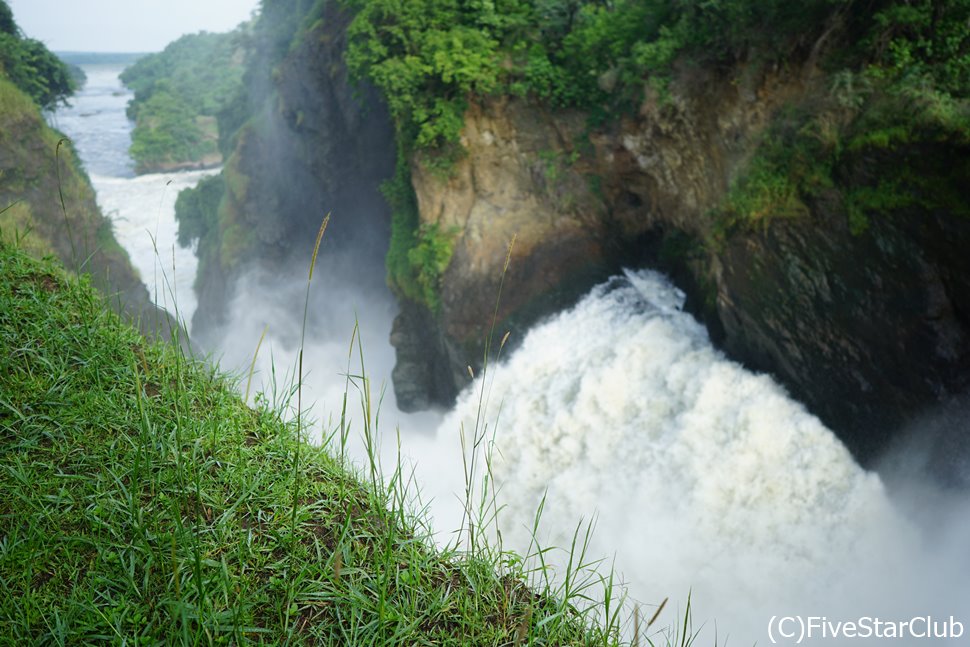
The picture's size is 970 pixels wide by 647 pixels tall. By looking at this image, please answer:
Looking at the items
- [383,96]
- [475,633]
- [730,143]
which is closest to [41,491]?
[475,633]

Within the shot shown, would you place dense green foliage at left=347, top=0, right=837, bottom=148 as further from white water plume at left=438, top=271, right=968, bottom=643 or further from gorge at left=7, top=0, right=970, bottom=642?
white water plume at left=438, top=271, right=968, bottom=643

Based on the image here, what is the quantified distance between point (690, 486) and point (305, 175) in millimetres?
16657

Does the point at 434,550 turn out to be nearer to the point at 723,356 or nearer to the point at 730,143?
the point at 723,356

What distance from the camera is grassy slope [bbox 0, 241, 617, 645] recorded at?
1662 mm

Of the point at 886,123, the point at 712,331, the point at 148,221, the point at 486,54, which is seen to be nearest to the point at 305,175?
the point at 148,221

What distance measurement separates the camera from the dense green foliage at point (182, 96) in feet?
95.5

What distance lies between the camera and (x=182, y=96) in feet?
109

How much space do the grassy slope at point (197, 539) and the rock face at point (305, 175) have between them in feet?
40.3

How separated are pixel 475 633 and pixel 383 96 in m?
10.9

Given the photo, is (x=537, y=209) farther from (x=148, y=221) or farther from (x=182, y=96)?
(x=182, y=96)

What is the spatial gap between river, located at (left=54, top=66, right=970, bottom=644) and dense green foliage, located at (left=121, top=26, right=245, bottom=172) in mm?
21871

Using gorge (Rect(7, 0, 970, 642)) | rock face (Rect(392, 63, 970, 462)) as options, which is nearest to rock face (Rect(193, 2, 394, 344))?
gorge (Rect(7, 0, 970, 642))

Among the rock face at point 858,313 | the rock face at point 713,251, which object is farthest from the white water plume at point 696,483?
the rock face at point 713,251

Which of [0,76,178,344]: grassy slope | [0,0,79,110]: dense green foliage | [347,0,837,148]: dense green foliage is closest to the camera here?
[347,0,837,148]: dense green foliage
